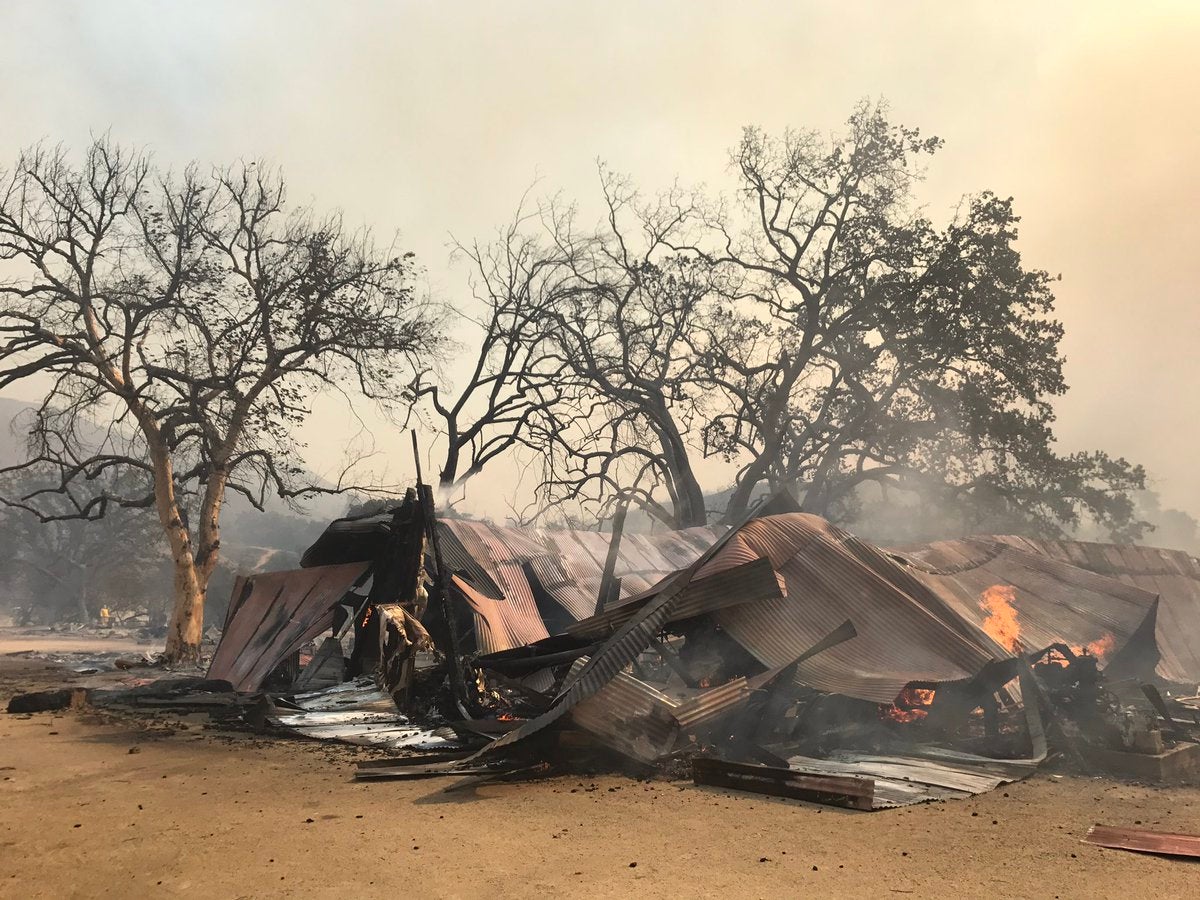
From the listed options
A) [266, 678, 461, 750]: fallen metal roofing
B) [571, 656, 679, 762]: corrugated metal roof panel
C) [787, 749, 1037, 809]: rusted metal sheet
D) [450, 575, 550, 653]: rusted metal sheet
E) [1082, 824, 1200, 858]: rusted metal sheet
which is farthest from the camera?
[450, 575, 550, 653]: rusted metal sheet

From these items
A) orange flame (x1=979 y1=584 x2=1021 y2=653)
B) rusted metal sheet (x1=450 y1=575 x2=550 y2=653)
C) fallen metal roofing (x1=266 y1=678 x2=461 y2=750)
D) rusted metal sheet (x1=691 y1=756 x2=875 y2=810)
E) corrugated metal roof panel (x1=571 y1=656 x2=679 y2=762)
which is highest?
orange flame (x1=979 y1=584 x2=1021 y2=653)

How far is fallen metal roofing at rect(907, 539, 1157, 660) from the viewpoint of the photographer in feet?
35.6

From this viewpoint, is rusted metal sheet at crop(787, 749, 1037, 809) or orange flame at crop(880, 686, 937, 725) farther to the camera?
orange flame at crop(880, 686, 937, 725)

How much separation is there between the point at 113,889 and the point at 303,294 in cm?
1887

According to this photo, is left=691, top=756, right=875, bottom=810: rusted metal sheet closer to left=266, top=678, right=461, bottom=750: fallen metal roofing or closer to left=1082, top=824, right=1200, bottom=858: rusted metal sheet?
left=1082, top=824, right=1200, bottom=858: rusted metal sheet

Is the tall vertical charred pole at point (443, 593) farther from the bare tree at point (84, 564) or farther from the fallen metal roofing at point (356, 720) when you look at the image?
the bare tree at point (84, 564)

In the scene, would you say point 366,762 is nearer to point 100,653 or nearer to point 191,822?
point 191,822

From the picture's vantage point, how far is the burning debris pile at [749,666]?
7.09 metres

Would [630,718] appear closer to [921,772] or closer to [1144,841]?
[921,772]

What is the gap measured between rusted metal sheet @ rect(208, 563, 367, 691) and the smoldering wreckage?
46mm

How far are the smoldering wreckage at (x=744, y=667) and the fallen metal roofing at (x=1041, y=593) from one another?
1.5 inches

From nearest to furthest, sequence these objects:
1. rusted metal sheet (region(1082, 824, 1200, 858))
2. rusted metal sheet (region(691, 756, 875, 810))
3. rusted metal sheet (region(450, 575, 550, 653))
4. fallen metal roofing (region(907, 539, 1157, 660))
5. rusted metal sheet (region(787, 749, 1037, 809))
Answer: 1. rusted metal sheet (region(1082, 824, 1200, 858))
2. rusted metal sheet (region(691, 756, 875, 810))
3. rusted metal sheet (region(787, 749, 1037, 809))
4. fallen metal roofing (region(907, 539, 1157, 660))
5. rusted metal sheet (region(450, 575, 550, 653))

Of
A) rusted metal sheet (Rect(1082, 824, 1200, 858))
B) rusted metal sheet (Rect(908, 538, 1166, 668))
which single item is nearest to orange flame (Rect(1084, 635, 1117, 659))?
rusted metal sheet (Rect(908, 538, 1166, 668))

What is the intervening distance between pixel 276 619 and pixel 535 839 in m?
9.38
